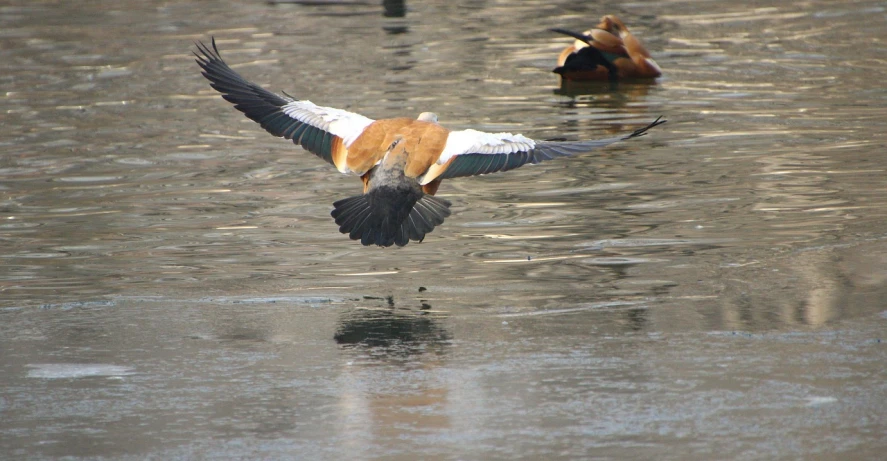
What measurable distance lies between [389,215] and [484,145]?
69cm

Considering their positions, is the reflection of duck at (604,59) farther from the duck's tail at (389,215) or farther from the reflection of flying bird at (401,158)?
the duck's tail at (389,215)

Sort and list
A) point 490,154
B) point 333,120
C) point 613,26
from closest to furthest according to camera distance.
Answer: point 490,154
point 333,120
point 613,26

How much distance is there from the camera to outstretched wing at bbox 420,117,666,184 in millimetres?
6996

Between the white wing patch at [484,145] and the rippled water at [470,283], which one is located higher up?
the white wing patch at [484,145]

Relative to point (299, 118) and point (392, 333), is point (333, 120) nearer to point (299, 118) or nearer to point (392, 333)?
point (299, 118)

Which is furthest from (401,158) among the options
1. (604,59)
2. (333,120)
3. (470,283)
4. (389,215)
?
(604,59)

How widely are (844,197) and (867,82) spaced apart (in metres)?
5.09

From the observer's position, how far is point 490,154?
7008 mm

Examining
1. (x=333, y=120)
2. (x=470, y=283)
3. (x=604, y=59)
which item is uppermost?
(x=333, y=120)

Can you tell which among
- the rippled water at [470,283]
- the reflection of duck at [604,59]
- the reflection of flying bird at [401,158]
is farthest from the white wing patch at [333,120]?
the reflection of duck at [604,59]

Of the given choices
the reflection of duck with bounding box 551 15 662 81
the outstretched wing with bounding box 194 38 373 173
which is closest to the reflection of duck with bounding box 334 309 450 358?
the outstretched wing with bounding box 194 38 373 173

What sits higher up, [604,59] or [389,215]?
[604,59]

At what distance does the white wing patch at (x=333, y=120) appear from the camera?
7.43m

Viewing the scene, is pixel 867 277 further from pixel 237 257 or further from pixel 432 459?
pixel 237 257
